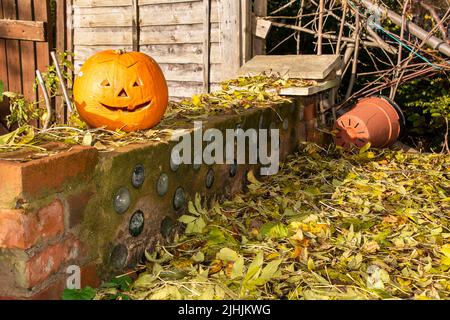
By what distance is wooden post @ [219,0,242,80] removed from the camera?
471cm

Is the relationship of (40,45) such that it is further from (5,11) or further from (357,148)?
(357,148)

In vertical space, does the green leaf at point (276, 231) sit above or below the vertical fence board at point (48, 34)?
below

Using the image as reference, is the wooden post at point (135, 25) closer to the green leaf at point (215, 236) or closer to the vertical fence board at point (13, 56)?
the vertical fence board at point (13, 56)

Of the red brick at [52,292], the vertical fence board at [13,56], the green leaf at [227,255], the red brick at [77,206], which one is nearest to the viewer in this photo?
the red brick at [52,292]

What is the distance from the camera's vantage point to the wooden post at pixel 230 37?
471 centimetres

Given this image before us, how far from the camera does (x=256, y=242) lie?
88.4 inches

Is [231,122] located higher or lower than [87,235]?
higher

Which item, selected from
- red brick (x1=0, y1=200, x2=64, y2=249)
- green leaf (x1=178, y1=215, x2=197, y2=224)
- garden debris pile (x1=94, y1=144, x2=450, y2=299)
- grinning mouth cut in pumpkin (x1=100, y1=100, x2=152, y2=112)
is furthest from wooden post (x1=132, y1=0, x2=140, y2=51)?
red brick (x1=0, y1=200, x2=64, y2=249)

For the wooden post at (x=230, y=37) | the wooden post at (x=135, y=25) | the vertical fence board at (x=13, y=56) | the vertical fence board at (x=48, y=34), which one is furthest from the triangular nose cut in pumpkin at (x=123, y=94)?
the vertical fence board at (x=13, y=56)

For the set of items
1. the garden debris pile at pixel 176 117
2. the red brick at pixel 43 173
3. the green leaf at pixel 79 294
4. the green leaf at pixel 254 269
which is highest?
the garden debris pile at pixel 176 117

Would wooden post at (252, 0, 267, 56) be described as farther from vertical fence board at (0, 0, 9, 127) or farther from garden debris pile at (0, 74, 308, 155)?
vertical fence board at (0, 0, 9, 127)
